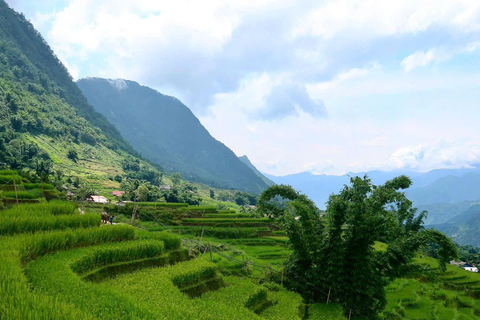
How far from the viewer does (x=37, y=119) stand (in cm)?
12050

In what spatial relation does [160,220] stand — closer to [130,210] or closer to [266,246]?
A: [130,210]

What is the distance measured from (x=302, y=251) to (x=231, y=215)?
136 feet

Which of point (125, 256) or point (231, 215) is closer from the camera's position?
point (125, 256)

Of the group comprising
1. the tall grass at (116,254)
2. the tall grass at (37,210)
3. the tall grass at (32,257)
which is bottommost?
the tall grass at (116,254)

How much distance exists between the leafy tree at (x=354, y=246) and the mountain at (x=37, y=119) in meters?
78.1

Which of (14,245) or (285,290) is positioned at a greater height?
(14,245)

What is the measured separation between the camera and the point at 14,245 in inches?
383

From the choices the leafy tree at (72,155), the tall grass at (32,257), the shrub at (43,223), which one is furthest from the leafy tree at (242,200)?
the tall grass at (32,257)

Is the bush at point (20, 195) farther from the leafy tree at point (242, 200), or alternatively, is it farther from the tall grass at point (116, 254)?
the leafy tree at point (242, 200)

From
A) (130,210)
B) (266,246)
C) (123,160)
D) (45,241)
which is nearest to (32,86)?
(123,160)

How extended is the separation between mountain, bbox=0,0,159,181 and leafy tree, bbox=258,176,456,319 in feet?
256

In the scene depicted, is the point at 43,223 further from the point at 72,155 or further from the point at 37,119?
the point at 37,119

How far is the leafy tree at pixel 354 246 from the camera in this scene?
13.6m

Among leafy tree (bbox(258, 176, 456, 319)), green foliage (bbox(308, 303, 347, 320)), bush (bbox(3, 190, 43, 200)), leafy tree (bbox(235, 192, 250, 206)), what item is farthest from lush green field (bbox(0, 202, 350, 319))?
leafy tree (bbox(235, 192, 250, 206))
